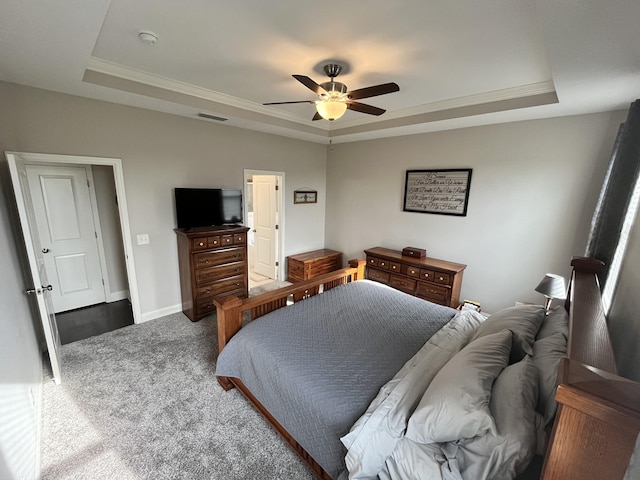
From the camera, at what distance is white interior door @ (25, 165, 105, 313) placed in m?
3.35

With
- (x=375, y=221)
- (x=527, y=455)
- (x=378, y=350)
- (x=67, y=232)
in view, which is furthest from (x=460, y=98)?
(x=67, y=232)

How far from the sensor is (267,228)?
5102mm

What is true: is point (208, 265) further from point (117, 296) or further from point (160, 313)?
point (117, 296)

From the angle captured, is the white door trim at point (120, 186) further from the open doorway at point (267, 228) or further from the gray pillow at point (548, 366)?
the gray pillow at point (548, 366)

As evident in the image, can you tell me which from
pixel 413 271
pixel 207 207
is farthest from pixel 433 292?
pixel 207 207

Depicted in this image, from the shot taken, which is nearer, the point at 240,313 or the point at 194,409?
the point at 194,409

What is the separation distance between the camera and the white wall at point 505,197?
9.39 ft

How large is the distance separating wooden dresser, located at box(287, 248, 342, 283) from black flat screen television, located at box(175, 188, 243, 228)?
139cm

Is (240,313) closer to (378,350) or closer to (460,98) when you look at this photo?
(378,350)

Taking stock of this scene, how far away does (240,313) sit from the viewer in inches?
88.9

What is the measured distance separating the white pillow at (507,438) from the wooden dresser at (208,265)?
3165 mm

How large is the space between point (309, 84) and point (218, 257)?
2438 millimetres

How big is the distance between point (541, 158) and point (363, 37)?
2535 millimetres

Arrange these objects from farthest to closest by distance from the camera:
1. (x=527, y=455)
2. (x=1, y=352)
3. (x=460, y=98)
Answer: (x=460, y=98)
(x=1, y=352)
(x=527, y=455)
